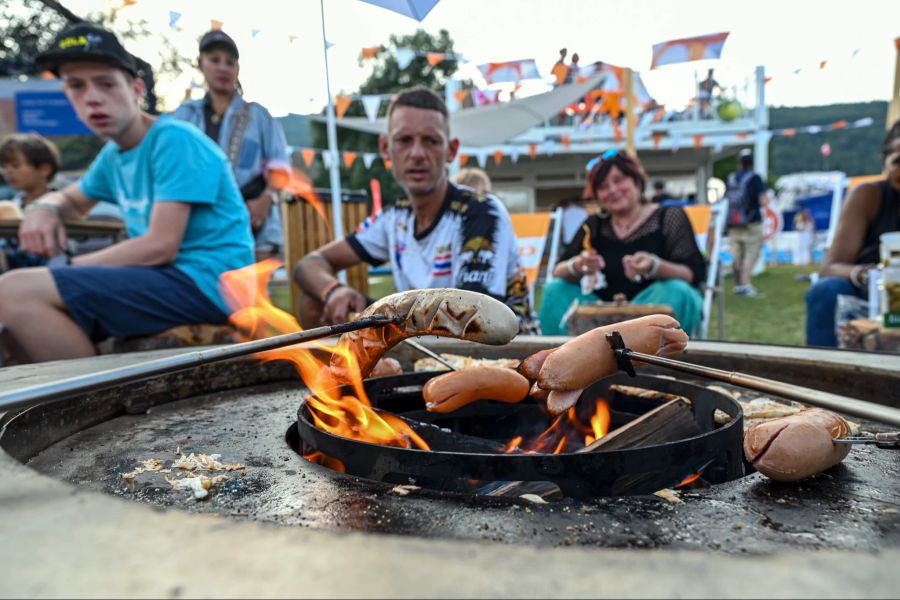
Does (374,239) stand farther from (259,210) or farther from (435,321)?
(435,321)

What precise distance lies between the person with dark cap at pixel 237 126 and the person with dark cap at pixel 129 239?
158 cm

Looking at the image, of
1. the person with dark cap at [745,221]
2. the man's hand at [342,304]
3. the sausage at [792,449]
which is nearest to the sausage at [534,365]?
the sausage at [792,449]

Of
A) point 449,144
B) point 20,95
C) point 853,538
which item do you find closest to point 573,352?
point 853,538

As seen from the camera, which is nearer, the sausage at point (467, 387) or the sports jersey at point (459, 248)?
the sausage at point (467, 387)

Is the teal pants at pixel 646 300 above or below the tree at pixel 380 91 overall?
below

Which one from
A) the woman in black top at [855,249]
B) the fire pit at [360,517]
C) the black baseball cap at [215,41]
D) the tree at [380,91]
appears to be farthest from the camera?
the tree at [380,91]

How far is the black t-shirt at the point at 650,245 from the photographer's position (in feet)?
16.4

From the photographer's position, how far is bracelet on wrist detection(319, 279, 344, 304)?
11.9 feet

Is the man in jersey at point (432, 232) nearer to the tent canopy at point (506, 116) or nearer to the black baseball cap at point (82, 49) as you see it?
the black baseball cap at point (82, 49)

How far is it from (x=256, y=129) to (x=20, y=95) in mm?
9155

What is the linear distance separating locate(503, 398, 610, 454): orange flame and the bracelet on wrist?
1.91 meters

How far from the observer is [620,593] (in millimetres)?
594

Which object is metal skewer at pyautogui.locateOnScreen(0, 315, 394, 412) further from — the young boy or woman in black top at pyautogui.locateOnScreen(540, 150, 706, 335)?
the young boy

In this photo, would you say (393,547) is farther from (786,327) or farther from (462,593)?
(786,327)
